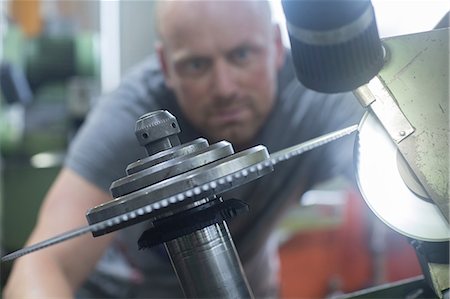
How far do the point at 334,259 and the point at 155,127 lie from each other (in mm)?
1471

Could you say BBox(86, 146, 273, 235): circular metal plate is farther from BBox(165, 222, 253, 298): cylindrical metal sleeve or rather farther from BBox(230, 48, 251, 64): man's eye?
BBox(230, 48, 251, 64): man's eye

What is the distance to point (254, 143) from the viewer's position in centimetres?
71

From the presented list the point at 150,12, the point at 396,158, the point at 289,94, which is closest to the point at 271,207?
the point at 289,94

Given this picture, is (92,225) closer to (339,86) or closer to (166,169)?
(166,169)

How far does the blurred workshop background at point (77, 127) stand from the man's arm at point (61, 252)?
0.49 m

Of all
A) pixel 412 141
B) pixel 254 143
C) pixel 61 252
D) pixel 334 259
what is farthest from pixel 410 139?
pixel 334 259

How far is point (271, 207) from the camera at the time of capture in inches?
34.7

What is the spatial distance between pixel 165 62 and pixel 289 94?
18cm

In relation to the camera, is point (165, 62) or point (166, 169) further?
point (165, 62)

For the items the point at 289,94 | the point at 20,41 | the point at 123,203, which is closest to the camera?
the point at 123,203

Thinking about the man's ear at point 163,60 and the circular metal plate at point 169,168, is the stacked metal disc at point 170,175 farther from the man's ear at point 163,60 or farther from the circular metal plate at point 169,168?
the man's ear at point 163,60

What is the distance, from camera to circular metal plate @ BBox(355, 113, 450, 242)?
34 centimetres

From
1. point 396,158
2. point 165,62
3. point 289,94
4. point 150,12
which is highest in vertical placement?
point 150,12

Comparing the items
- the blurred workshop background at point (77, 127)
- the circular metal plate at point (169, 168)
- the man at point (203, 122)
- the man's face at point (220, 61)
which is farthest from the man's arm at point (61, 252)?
the blurred workshop background at point (77, 127)
